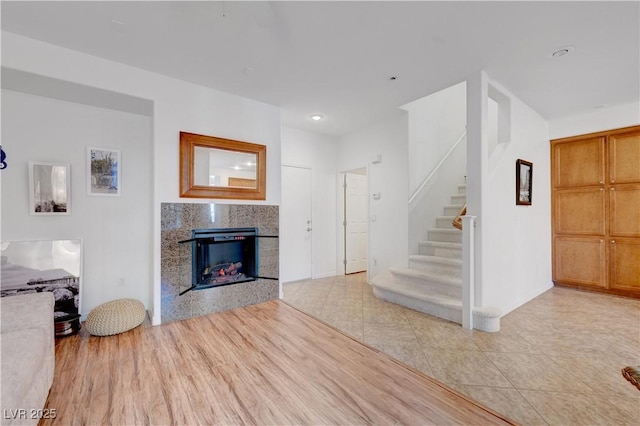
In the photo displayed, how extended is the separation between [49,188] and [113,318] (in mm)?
1466

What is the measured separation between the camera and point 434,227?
450 centimetres

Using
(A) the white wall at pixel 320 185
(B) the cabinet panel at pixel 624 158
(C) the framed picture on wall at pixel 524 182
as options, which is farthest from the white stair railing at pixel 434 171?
(B) the cabinet panel at pixel 624 158

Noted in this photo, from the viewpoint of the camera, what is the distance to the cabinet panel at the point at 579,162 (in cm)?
408

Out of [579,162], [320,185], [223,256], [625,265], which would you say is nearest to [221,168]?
[223,256]

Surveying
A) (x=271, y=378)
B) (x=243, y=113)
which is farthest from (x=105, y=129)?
(x=271, y=378)

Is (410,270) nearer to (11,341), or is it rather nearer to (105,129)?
(11,341)

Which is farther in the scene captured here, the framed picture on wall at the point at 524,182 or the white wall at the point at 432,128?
the white wall at the point at 432,128

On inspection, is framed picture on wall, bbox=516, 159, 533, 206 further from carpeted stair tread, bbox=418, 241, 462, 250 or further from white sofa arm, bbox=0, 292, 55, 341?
white sofa arm, bbox=0, 292, 55, 341

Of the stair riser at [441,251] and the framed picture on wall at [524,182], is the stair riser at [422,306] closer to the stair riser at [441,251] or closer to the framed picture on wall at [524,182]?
the stair riser at [441,251]

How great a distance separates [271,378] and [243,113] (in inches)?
119

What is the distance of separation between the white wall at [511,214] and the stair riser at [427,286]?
1.14 ft

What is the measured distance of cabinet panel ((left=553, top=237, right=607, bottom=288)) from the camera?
4.04 meters

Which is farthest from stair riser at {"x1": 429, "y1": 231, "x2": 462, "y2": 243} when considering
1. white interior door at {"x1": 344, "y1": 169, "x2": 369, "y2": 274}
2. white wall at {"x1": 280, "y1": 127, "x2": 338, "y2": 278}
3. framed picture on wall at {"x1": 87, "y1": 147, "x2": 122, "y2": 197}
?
framed picture on wall at {"x1": 87, "y1": 147, "x2": 122, "y2": 197}

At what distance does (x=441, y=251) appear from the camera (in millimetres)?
3881
